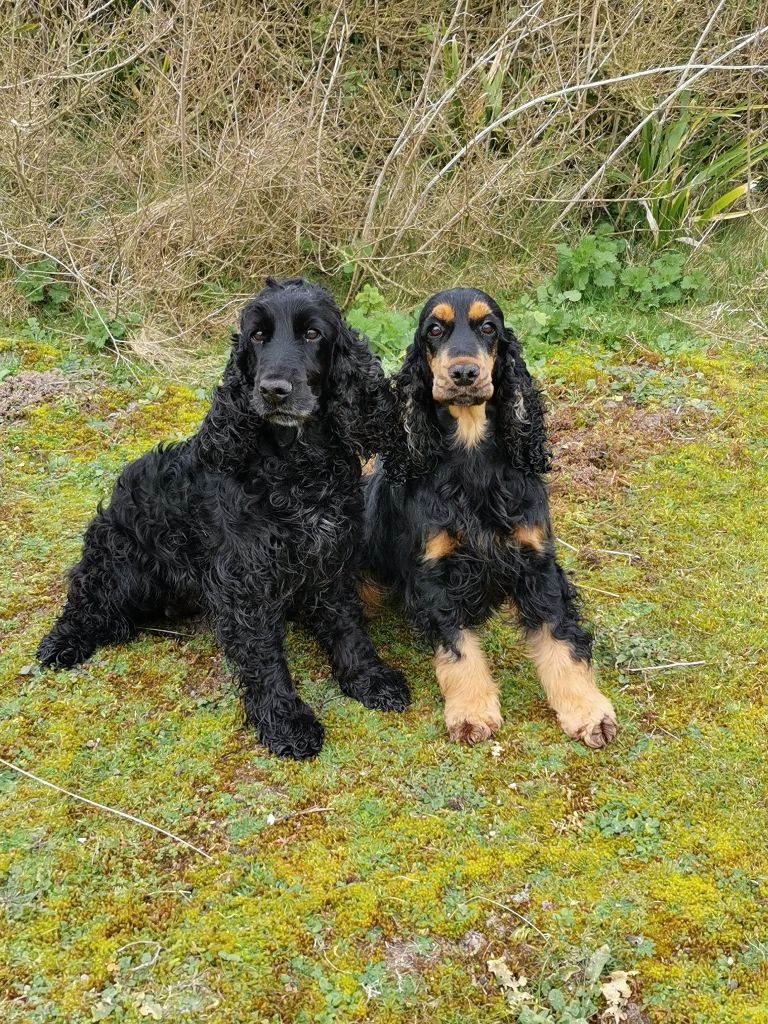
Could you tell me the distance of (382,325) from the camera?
6.28 m

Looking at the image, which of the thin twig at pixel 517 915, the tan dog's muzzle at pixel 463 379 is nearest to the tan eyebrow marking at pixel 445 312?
the tan dog's muzzle at pixel 463 379

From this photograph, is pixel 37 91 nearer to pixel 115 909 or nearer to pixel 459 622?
pixel 459 622

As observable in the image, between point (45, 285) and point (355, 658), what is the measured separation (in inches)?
181

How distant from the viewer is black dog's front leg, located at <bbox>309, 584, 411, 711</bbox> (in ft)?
11.9

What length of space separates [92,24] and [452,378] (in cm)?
507

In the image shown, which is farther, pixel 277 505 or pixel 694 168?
pixel 694 168

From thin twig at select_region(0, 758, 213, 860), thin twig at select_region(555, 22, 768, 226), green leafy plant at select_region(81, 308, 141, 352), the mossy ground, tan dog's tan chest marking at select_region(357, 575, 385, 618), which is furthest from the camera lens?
green leafy plant at select_region(81, 308, 141, 352)

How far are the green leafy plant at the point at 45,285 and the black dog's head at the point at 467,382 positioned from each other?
13.8ft

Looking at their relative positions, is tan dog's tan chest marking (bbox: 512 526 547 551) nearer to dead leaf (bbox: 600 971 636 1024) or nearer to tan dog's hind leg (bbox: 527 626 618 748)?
tan dog's hind leg (bbox: 527 626 618 748)

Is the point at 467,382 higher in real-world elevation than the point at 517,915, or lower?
higher

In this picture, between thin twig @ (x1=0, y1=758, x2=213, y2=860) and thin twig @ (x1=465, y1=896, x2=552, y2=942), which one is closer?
thin twig @ (x1=465, y1=896, x2=552, y2=942)

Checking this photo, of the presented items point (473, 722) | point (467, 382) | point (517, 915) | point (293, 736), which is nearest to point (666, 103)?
point (467, 382)

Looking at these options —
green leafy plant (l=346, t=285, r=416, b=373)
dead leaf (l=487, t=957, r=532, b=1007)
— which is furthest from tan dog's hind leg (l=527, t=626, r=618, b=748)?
green leafy plant (l=346, t=285, r=416, b=373)

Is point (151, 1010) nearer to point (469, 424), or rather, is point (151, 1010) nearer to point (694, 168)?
point (469, 424)
